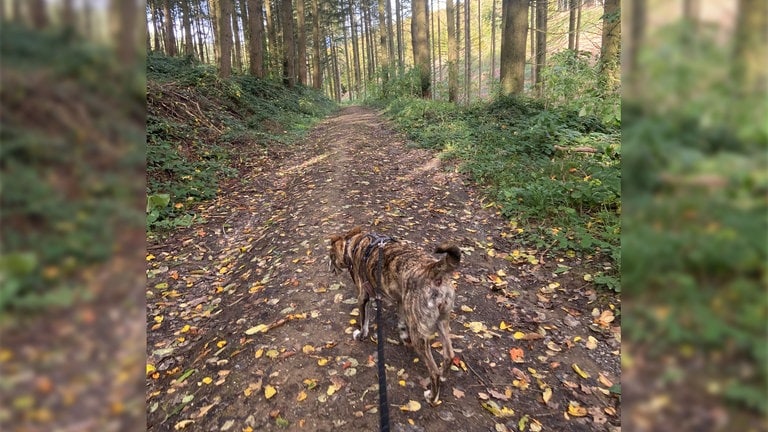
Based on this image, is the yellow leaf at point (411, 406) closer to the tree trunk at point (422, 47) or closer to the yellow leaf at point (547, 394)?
the yellow leaf at point (547, 394)

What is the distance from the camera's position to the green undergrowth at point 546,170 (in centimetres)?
526

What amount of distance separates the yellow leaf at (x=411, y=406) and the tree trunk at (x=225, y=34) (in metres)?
14.0

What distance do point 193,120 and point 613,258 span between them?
10.2 m

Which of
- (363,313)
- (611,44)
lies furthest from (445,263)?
(611,44)

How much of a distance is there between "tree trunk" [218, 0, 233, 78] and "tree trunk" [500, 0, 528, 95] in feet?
30.1

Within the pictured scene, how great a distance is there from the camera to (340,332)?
159 inches

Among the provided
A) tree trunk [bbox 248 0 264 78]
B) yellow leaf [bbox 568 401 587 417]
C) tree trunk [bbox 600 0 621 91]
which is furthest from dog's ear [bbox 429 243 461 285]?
tree trunk [bbox 248 0 264 78]

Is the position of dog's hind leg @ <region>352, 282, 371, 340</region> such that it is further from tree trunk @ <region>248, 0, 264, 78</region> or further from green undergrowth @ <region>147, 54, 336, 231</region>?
tree trunk @ <region>248, 0, 264, 78</region>
